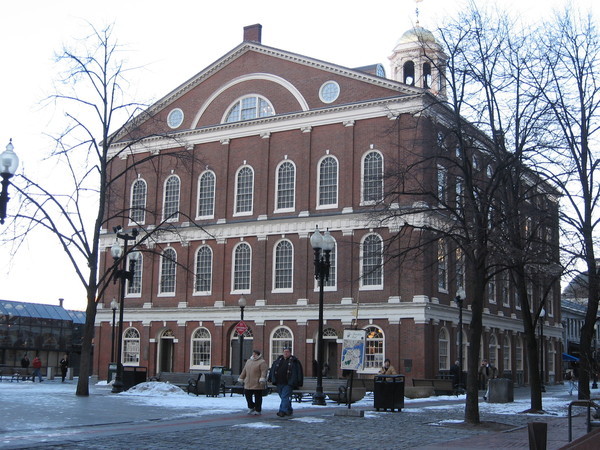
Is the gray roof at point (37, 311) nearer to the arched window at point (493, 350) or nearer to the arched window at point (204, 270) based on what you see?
the arched window at point (204, 270)

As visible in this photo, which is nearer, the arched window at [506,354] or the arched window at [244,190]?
the arched window at [244,190]

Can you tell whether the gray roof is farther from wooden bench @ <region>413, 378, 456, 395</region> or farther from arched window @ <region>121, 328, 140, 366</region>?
wooden bench @ <region>413, 378, 456, 395</region>

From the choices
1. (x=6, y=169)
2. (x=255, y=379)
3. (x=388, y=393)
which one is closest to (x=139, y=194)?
(x=388, y=393)

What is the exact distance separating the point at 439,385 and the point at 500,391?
719 centimetres

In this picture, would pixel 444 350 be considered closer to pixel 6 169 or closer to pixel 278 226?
pixel 278 226

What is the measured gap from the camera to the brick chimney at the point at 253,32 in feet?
174

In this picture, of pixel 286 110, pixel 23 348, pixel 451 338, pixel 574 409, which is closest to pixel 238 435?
pixel 574 409

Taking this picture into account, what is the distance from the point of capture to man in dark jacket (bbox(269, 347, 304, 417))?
68.3 feet

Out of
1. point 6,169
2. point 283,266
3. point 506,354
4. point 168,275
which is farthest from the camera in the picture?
point 506,354

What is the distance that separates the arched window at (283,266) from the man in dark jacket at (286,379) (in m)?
25.1

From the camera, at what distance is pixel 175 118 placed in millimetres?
53344

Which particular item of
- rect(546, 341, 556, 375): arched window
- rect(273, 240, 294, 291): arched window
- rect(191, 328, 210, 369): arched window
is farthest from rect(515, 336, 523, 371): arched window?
rect(191, 328, 210, 369): arched window

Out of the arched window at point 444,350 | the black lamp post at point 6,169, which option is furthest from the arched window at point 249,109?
the black lamp post at point 6,169

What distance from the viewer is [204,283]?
162 feet
